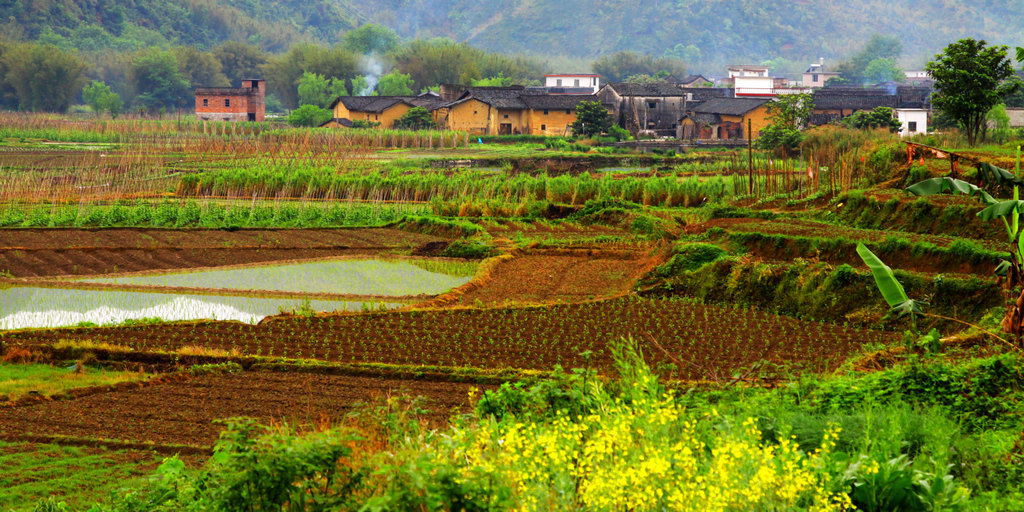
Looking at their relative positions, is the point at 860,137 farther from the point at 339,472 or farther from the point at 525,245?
the point at 339,472

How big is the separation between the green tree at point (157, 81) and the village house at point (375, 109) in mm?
23986

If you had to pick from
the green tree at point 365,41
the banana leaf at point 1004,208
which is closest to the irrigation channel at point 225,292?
the banana leaf at point 1004,208

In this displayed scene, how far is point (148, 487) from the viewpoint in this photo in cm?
805

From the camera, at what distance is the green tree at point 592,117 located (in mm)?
55062

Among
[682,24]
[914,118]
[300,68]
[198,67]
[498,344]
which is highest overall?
[682,24]

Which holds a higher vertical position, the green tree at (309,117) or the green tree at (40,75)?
the green tree at (40,75)

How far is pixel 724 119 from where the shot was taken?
5750 cm

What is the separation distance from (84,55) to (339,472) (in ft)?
295

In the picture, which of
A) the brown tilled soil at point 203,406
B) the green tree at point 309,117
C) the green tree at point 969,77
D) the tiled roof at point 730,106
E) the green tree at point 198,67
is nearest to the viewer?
the brown tilled soil at point 203,406

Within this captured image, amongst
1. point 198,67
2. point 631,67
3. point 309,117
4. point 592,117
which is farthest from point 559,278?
point 631,67

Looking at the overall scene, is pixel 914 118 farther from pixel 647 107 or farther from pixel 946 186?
pixel 946 186

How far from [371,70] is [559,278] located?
78211mm

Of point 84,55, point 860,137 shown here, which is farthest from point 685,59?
point 860,137

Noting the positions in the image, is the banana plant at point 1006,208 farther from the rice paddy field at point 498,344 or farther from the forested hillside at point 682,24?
the forested hillside at point 682,24
